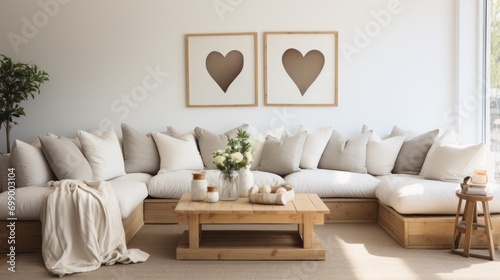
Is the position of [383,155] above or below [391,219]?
above

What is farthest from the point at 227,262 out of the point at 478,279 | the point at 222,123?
the point at 222,123

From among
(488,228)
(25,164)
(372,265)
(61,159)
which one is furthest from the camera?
(61,159)

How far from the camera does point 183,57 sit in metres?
5.70

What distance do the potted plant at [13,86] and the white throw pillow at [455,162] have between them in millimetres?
4264

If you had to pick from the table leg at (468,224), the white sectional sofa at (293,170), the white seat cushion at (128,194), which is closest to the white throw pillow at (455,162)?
the white sectional sofa at (293,170)

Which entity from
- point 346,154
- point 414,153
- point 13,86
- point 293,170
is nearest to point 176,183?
point 293,170

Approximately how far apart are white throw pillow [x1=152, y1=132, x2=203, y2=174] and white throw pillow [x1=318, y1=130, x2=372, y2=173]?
139 cm

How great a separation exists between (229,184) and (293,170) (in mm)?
1284

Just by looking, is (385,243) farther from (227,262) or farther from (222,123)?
(222,123)

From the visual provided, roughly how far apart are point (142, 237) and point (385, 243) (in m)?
2.11

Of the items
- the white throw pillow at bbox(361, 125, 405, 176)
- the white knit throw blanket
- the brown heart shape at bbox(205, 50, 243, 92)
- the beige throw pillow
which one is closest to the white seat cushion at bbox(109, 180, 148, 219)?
the white knit throw blanket

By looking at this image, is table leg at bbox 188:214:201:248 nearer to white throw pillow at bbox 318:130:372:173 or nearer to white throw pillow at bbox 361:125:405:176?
white throw pillow at bbox 318:130:372:173

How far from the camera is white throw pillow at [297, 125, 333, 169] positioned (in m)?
5.19

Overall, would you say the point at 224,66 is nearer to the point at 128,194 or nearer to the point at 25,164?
the point at 128,194
